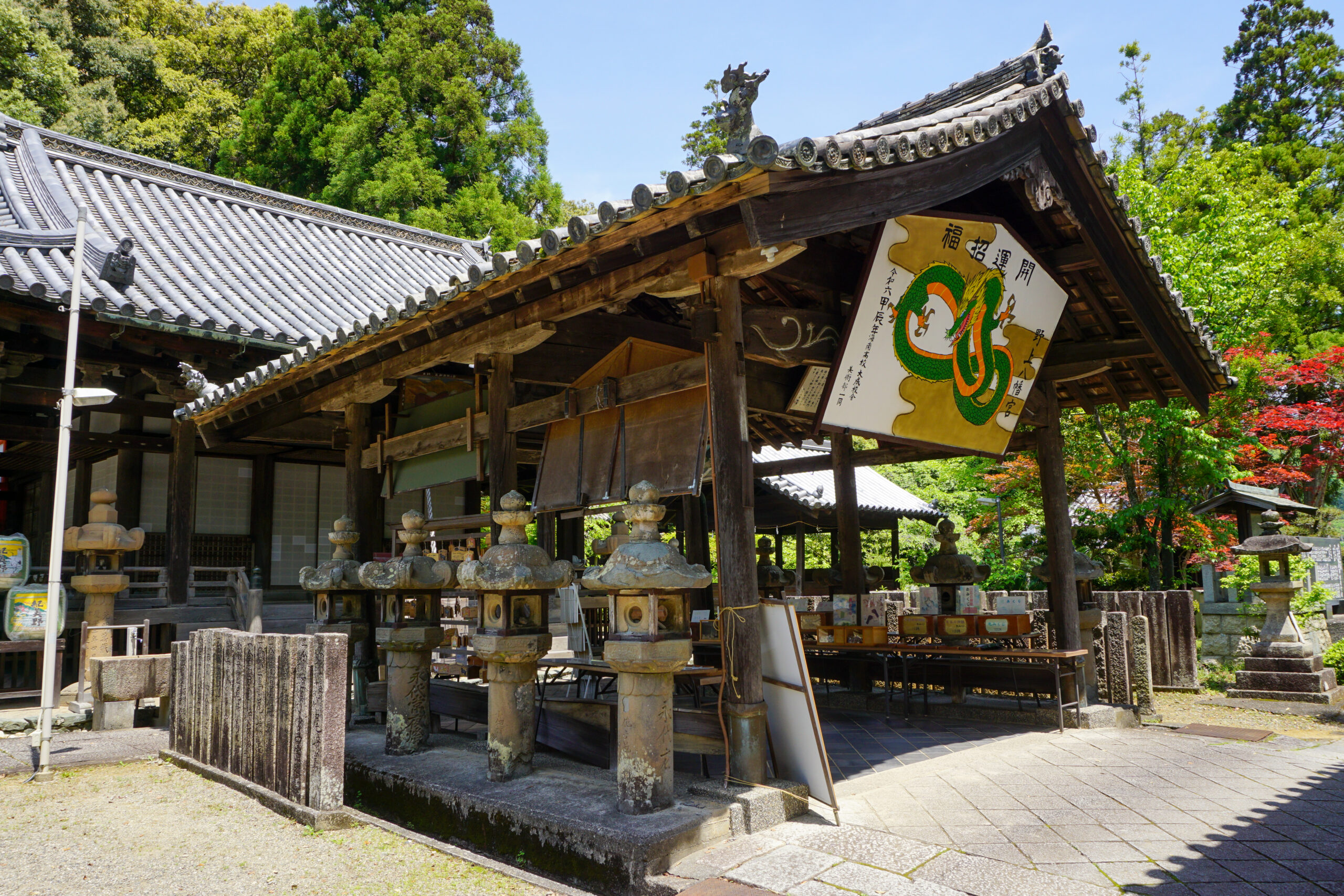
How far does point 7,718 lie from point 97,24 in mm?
32320

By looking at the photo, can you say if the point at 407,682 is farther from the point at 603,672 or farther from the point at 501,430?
the point at 501,430

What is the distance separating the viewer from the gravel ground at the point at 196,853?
471 centimetres

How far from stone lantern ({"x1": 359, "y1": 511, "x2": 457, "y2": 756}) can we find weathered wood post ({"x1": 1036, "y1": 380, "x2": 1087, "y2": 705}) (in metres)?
6.33

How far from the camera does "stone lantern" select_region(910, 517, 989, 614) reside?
9.98m

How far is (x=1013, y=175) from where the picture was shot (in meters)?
6.95

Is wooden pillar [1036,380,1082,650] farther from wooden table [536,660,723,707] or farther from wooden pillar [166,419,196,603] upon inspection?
wooden pillar [166,419,196,603]

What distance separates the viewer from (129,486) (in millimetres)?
12633

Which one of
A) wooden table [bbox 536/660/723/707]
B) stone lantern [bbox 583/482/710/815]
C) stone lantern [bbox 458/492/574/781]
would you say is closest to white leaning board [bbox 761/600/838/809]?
wooden table [bbox 536/660/723/707]

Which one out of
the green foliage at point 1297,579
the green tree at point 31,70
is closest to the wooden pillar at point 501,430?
the green foliage at point 1297,579

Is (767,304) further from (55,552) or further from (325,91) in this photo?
(325,91)

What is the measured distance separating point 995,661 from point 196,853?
27.1ft

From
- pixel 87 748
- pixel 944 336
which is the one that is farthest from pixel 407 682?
pixel 944 336

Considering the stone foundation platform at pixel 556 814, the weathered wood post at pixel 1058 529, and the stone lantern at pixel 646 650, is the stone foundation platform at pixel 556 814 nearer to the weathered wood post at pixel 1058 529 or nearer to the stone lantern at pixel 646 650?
the stone lantern at pixel 646 650

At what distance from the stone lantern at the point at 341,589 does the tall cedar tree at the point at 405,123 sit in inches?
837
